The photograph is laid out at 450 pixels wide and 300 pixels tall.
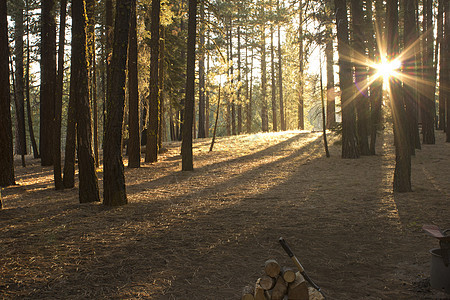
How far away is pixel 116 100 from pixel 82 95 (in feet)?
3.41

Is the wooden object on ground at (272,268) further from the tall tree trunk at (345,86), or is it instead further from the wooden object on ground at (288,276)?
the tall tree trunk at (345,86)

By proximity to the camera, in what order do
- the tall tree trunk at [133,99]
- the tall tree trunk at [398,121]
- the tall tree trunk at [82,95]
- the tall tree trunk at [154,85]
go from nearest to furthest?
the tall tree trunk at [82,95], the tall tree trunk at [398,121], the tall tree trunk at [133,99], the tall tree trunk at [154,85]

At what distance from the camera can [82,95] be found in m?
9.13

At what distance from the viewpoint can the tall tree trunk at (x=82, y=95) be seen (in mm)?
9000

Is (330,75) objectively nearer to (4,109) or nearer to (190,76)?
(190,76)

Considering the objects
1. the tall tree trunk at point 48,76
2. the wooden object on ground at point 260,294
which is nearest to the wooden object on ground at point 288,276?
the wooden object on ground at point 260,294

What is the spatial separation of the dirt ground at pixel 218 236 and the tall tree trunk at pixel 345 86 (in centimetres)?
383

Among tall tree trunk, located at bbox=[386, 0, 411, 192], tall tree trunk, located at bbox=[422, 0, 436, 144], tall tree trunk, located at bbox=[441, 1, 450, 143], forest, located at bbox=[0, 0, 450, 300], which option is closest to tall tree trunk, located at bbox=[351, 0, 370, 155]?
forest, located at bbox=[0, 0, 450, 300]

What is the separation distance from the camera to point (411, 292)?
14.8 feet

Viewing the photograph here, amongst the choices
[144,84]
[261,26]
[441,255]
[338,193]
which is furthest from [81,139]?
[261,26]

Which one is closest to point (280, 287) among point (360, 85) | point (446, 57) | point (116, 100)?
point (116, 100)

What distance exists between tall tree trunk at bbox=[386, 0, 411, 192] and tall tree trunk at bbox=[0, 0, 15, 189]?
1130 centimetres

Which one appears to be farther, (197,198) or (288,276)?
(197,198)

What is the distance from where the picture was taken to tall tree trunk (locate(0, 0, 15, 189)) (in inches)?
446
